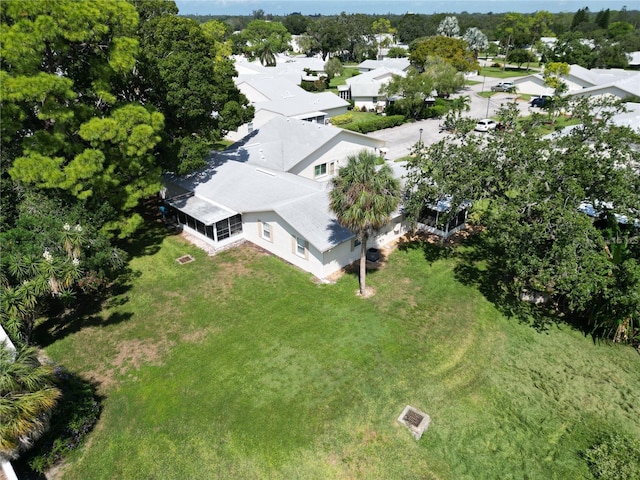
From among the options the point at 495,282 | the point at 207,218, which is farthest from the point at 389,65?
the point at 495,282

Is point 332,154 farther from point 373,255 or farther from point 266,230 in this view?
point 373,255

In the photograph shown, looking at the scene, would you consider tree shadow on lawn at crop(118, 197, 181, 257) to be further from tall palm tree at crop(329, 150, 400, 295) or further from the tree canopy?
the tree canopy

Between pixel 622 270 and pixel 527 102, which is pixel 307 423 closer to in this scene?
pixel 622 270

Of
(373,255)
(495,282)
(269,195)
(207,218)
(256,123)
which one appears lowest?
(495,282)

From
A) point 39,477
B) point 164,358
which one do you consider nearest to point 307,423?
point 164,358

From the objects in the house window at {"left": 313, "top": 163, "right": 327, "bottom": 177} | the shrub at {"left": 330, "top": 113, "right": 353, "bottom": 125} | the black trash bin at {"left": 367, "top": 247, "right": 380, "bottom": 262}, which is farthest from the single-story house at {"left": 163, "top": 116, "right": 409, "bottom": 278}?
the shrub at {"left": 330, "top": 113, "right": 353, "bottom": 125}

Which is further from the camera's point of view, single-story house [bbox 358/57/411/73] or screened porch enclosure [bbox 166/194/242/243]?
single-story house [bbox 358/57/411/73]
